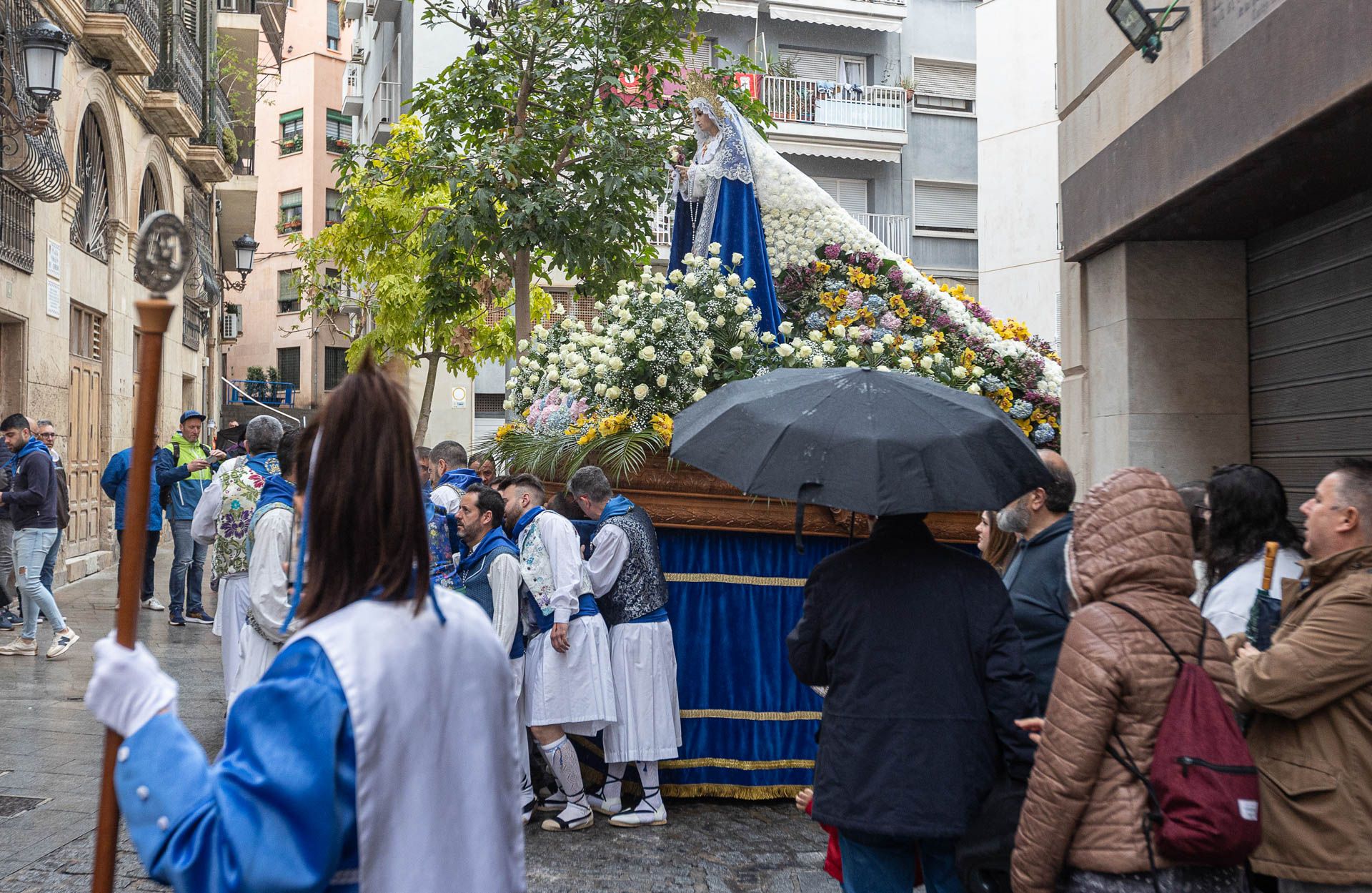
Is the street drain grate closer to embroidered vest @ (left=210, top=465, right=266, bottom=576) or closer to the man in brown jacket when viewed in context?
embroidered vest @ (left=210, top=465, right=266, bottom=576)

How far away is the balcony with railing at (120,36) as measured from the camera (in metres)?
15.8

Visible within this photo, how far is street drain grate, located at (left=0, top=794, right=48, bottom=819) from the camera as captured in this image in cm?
616

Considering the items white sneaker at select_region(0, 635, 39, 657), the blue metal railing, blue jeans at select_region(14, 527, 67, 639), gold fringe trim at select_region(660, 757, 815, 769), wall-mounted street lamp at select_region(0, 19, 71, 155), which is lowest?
gold fringe trim at select_region(660, 757, 815, 769)

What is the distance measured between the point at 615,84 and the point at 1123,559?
33.3ft

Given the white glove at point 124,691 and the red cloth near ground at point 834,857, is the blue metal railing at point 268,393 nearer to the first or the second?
the red cloth near ground at point 834,857

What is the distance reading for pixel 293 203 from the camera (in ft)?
158

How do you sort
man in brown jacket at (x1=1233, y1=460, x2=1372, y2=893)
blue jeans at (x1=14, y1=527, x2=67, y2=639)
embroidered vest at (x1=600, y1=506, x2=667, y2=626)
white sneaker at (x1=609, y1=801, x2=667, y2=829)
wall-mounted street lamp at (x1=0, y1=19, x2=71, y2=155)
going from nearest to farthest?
man in brown jacket at (x1=1233, y1=460, x2=1372, y2=893)
white sneaker at (x1=609, y1=801, x2=667, y2=829)
embroidered vest at (x1=600, y1=506, x2=667, y2=626)
blue jeans at (x1=14, y1=527, x2=67, y2=639)
wall-mounted street lamp at (x1=0, y1=19, x2=71, y2=155)

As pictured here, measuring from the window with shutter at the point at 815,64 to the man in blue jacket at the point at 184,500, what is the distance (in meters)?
21.0

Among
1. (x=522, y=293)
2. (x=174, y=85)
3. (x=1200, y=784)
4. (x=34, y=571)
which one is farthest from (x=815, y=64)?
(x=1200, y=784)

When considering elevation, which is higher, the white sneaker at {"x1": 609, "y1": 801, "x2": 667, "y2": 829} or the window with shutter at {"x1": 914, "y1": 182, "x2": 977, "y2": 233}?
the window with shutter at {"x1": 914, "y1": 182, "x2": 977, "y2": 233}

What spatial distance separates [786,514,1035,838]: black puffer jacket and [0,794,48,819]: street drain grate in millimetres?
4433

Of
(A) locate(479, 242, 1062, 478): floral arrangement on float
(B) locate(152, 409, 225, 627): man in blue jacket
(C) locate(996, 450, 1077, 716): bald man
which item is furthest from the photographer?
(B) locate(152, 409, 225, 627): man in blue jacket

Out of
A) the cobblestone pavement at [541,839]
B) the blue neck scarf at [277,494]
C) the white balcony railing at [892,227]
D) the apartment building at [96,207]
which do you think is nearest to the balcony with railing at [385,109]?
the apartment building at [96,207]

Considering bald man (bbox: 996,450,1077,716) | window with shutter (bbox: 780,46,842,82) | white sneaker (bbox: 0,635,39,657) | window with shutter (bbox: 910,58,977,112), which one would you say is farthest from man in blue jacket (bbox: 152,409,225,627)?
window with shutter (bbox: 910,58,977,112)
